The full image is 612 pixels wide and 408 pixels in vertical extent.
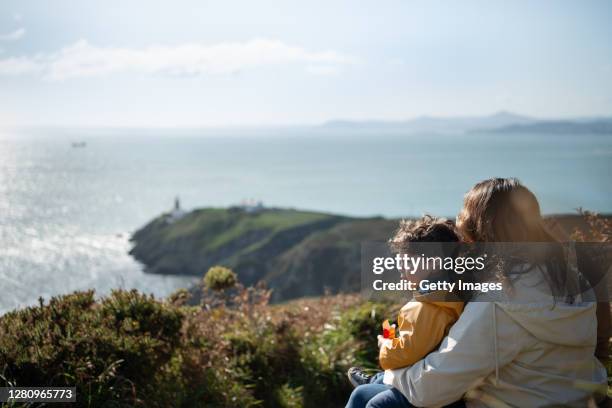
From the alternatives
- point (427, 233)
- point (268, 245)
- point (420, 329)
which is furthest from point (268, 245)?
point (420, 329)

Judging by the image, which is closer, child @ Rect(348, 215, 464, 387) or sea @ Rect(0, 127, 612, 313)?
child @ Rect(348, 215, 464, 387)

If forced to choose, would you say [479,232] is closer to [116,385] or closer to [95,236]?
[116,385]

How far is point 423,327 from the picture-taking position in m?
3.05

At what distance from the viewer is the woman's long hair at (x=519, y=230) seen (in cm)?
285

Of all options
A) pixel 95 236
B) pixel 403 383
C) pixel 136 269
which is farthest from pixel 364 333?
pixel 95 236

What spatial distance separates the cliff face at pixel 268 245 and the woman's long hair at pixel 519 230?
53.5 metres

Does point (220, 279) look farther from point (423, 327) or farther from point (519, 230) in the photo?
point (519, 230)

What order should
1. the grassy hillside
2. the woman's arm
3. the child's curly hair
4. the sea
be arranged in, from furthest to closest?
1. the sea
2. the grassy hillside
3. the child's curly hair
4. the woman's arm

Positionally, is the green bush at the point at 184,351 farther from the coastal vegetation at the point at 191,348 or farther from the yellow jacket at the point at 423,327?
the yellow jacket at the point at 423,327

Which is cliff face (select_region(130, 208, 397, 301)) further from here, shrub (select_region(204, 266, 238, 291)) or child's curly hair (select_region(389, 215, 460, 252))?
child's curly hair (select_region(389, 215, 460, 252))

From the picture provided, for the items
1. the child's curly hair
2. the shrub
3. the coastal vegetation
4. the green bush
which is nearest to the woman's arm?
the child's curly hair

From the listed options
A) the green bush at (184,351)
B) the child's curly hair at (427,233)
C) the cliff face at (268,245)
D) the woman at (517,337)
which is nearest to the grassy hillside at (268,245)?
the cliff face at (268,245)

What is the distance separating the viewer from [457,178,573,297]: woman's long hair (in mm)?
2854

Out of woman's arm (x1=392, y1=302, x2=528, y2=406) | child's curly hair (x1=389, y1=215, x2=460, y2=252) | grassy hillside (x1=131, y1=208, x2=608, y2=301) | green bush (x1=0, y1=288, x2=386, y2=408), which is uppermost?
child's curly hair (x1=389, y1=215, x2=460, y2=252)
